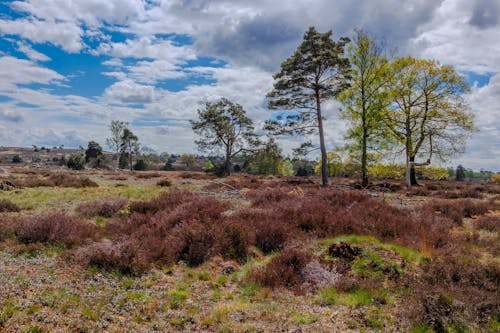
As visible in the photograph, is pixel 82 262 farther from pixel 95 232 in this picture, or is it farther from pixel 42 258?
pixel 95 232

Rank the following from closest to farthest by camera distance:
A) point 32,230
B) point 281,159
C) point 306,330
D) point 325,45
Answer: point 306,330 → point 32,230 → point 325,45 → point 281,159

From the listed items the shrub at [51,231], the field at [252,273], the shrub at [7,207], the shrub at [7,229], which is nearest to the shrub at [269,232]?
the field at [252,273]

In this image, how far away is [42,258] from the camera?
765 centimetres

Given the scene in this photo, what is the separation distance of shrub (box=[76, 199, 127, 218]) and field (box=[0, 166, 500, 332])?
3.41 feet

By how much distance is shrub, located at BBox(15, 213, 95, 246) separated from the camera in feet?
28.5

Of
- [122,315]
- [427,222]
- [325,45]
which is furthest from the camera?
[325,45]

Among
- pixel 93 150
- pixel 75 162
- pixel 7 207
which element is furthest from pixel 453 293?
pixel 93 150

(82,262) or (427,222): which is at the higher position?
(427,222)

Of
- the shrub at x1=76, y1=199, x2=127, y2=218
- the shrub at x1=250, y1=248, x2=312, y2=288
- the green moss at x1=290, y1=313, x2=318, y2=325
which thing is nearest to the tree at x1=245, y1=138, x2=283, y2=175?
the shrub at x1=76, y1=199, x2=127, y2=218

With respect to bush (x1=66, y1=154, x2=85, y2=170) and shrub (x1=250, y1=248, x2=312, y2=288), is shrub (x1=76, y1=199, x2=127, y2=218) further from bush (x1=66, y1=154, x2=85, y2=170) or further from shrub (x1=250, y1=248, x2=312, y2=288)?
bush (x1=66, y1=154, x2=85, y2=170)

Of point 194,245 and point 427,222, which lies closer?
point 194,245

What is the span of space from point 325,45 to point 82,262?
23.6 meters

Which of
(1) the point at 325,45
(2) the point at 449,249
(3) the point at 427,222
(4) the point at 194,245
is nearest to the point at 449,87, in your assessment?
(1) the point at 325,45

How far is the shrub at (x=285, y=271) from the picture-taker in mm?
6574
